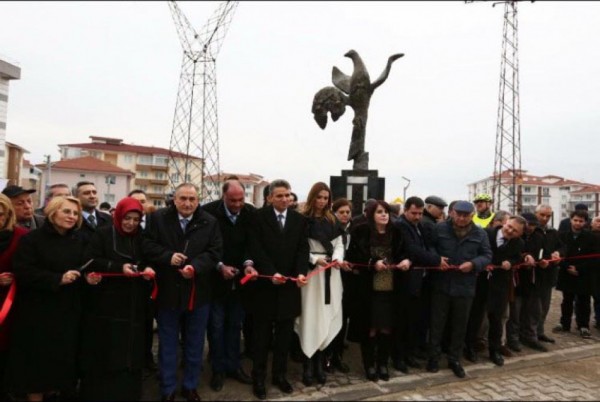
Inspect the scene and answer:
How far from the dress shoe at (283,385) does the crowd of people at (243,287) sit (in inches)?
0.4

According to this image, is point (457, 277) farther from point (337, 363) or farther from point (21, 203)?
point (21, 203)

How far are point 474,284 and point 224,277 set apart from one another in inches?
114

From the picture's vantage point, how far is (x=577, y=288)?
6.87m

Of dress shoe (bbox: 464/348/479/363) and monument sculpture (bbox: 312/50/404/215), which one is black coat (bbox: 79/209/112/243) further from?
monument sculpture (bbox: 312/50/404/215)

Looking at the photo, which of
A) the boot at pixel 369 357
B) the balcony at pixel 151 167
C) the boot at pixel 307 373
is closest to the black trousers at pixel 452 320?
the boot at pixel 369 357

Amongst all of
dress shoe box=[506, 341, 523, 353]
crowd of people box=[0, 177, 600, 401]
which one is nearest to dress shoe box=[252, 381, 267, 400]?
crowd of people box=[0, 177, 600, 401]

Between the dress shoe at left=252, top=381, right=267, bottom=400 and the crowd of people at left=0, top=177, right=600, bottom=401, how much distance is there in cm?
2

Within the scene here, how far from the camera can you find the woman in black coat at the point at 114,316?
147 inches

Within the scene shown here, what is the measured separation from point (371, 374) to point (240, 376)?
1.40 m

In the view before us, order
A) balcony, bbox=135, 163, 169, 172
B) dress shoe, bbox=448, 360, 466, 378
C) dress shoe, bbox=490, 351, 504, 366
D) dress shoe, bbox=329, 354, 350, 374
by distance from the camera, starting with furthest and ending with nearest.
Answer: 1. balcony, bbox=135, 163, 169, 172
2. dress shoe, bbox=490, 351, 504, 366
3. dress shoe, bbox=329, 354, 350, 374
4. dress shoe, bbox=448, 360, 466, 378

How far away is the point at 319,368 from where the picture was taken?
4.61 metres

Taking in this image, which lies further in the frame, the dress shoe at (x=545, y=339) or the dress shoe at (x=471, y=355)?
the dress shoe at (x=545, y=339)

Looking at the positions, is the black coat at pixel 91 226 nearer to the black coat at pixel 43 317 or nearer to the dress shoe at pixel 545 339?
the black coat at pixel 43 317

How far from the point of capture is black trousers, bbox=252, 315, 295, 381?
4.31 meters
